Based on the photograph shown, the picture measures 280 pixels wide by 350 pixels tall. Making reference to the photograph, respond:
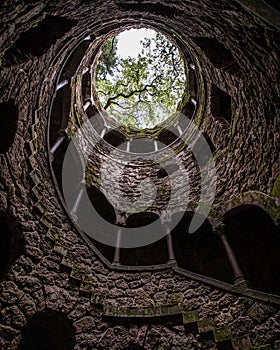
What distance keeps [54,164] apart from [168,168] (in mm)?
3783

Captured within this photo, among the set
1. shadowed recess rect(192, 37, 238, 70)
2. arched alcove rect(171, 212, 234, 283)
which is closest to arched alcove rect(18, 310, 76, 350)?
arched alcove rect(171, 212, 234, 283)

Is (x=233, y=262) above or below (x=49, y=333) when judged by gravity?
above

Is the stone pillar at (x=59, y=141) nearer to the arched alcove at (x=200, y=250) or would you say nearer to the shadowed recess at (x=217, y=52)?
the arched alcove at (x=200, y=250)

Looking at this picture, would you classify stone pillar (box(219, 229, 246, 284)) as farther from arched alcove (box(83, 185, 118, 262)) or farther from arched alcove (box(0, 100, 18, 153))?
arched alcove (box(0, 100, 18, 153))

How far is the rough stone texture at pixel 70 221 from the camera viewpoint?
4.11m

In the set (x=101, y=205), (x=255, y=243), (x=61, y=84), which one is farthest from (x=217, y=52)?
(x=101, y=205)

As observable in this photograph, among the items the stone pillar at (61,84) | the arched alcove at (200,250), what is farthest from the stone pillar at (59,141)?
the arched alcove at (200,250)

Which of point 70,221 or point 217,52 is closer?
point 70,221

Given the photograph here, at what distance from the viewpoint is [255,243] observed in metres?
6.38

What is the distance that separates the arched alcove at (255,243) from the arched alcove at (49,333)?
145 inches

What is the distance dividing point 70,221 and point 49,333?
2083 mm

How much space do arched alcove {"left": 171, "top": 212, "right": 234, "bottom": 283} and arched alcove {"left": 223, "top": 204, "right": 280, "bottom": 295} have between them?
48 cm

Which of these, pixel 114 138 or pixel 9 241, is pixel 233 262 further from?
pixel 114 138

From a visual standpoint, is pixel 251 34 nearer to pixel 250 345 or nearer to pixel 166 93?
pixel 250 345
